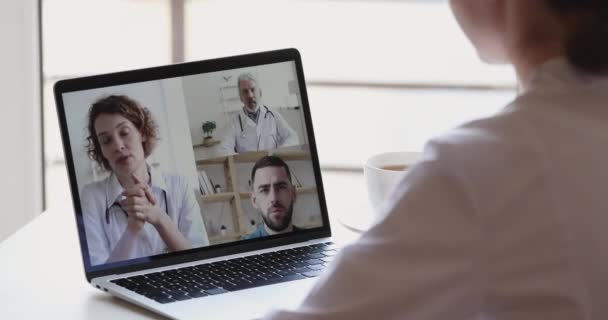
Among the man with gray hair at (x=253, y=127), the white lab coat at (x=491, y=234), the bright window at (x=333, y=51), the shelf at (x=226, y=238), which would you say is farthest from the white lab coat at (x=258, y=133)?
the bright window at (x=333, y=51)

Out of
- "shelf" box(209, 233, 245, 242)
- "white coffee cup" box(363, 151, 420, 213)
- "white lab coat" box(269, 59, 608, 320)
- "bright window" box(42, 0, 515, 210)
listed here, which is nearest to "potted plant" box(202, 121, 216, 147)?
"shelf" box(209, 233, 245, 242)

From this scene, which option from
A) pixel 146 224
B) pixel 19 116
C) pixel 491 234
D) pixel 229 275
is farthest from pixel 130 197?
pixel 19 116

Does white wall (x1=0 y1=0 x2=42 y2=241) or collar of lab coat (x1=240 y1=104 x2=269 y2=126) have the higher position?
white wall (x1=0 y1=0 x2=42 y2=241)

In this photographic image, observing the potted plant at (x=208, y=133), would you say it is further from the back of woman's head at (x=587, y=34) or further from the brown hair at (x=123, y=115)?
the back of woman's head at (x=587, y=34)

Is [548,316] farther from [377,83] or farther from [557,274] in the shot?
[377,83]

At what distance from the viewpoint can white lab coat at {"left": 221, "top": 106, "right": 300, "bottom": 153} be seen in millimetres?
1148

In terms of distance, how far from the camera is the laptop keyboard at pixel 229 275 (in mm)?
1030

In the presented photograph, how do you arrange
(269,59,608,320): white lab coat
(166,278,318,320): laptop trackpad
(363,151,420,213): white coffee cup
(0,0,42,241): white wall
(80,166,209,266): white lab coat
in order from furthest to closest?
(0,0,42,241): white wall, (363,151,420,213): white coffee cup, (80,166,209,266): white lab coat, (166,278,318,320): laptop trackpad, (269,59,608,320): white lab coat

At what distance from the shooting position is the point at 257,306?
0.99 meters

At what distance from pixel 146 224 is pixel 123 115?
131mm

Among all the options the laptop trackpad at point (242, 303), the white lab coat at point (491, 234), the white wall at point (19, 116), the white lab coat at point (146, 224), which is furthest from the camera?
the white wall at point (19, 116)

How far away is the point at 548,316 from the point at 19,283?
64cm

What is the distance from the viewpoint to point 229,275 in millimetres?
1072

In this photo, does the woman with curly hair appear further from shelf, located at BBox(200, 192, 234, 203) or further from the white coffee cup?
the white coffee cup
